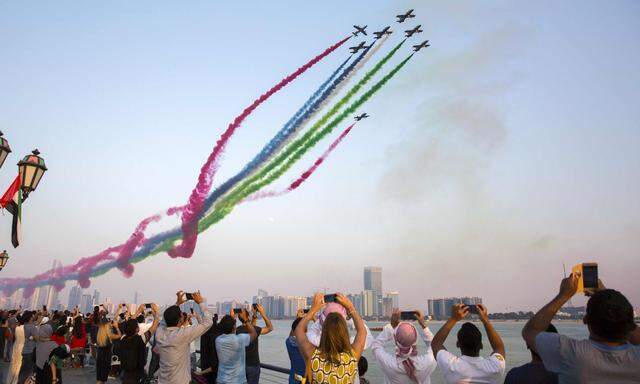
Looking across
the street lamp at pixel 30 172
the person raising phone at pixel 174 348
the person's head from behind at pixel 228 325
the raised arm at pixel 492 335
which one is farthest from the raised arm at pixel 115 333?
the raised arm at pixel 492 335

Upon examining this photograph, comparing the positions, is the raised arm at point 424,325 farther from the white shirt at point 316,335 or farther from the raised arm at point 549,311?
the raised arm at point 549,311

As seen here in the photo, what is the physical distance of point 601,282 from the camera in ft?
9.16

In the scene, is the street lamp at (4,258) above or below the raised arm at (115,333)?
above

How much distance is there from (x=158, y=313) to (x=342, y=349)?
495 centimetres

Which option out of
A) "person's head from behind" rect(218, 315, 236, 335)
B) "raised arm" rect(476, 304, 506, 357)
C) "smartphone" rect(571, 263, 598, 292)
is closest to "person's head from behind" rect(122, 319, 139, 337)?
"person's head from behind" rect(218, 315, 236, 335)

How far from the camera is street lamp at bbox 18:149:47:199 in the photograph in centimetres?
787

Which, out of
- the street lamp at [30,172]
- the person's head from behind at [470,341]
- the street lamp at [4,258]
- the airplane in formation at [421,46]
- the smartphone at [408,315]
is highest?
the airplane in formation at [421,46]

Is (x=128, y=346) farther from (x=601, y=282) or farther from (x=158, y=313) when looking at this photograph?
(x=601, y=282)

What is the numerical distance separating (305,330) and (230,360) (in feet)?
8.55

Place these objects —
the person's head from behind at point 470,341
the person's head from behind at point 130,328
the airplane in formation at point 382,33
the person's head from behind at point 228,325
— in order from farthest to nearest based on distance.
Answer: the airplane in formation at point 382,33
the person's head from behind at point 130,328
the person's head from behind at point 228,325
the person's head from behind at point 470,341

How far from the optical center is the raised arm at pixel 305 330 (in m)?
3.65

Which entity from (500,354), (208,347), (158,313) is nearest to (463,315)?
(500,354)

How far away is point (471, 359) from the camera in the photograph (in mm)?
3766

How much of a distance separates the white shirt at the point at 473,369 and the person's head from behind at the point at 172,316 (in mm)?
3479
